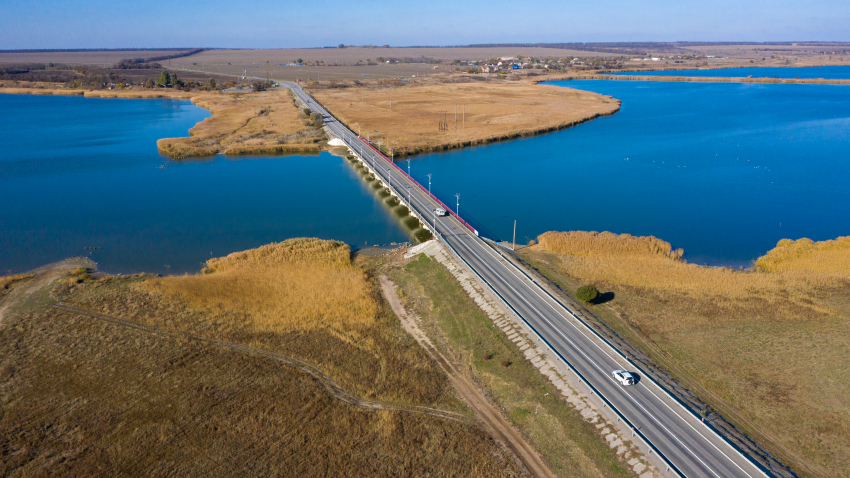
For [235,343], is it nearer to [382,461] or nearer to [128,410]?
[128,410]

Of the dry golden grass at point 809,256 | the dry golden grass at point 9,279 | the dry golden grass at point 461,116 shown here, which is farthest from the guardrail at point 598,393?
the dry golden grass at point 461,116

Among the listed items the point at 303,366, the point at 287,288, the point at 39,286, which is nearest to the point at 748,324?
the point at 303,366

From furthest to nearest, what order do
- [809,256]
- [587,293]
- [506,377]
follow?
[809,256] → [587,293] → [506,377]

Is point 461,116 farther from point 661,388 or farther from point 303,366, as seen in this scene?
point 661,388

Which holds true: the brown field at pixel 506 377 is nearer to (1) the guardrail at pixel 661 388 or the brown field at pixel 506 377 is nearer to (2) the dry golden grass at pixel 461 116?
(1) the guardrail at pixel 661 388

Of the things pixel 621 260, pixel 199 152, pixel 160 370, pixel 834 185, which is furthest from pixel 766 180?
pixel 199 152

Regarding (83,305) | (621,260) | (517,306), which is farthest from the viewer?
(621,260)
